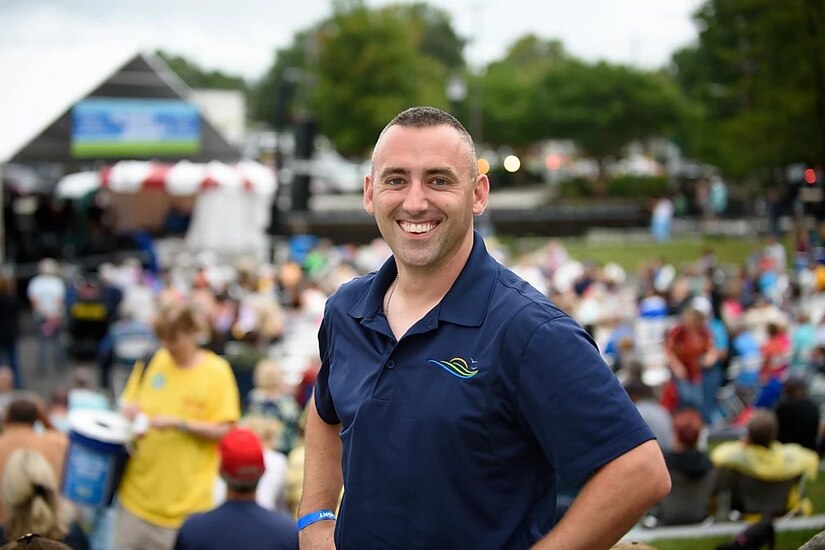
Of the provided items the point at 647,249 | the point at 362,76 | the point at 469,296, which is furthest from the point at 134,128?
the point at 362,76

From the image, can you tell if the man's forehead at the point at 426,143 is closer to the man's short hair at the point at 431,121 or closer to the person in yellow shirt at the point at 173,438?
the man's short hair at the point at 431,121

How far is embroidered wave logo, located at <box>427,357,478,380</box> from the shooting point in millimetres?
1992

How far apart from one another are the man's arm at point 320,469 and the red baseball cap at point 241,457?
73.3 inches

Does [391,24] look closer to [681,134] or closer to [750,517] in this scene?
[681,134]

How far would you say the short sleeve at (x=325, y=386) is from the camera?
7.89ft

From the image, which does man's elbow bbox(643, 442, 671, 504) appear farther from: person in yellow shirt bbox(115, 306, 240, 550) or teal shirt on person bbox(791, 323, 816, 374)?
teal shirt on person bbox(791, 323, 816, 374)

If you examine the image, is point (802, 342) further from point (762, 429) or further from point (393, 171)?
point (393, 171)

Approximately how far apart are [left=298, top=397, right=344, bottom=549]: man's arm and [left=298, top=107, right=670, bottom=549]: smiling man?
96mm

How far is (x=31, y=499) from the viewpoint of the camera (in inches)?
184

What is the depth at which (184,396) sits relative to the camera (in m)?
5.25

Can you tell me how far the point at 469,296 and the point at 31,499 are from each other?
10.8 feet

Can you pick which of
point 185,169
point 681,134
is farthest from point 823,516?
point 681,134

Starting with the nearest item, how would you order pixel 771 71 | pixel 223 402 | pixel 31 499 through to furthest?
pixel 31 499
pixel 223 402
pixel 771 71

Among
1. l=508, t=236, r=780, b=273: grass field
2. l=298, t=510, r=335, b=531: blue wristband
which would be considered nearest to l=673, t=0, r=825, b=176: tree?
l=298, t=510, r=335, b=531: blue wristband
